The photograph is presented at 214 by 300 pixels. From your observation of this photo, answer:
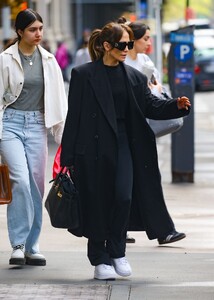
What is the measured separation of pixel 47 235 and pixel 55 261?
1.31 metres

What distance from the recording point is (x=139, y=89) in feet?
25.1

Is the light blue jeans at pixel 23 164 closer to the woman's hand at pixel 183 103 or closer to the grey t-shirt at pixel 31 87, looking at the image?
the grey t-shirt at pixel 31 87

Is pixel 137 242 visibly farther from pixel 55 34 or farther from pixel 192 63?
pixel 55 34

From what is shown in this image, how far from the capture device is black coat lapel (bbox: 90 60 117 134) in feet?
24.5

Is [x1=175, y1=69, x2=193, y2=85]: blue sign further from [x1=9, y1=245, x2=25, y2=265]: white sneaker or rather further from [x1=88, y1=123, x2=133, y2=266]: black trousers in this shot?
[x1=88, y1=123, x2=133, y2=266]: black trousers

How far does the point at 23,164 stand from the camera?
26.3 ft

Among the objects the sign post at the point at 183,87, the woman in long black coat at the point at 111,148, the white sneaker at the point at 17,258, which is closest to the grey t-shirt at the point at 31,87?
the woman in long black coat at the point at 111,148

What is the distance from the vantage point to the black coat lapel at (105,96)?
7.48 metres

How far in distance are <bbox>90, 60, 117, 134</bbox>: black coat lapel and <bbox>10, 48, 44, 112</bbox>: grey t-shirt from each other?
722 mm

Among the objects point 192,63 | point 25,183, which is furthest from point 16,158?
point 192,63

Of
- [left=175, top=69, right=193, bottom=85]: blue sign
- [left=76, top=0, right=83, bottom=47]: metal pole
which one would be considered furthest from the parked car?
[left=76, top=0, right=83, bottom=47]: metal pole

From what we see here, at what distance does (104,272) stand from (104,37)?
1.58 metres

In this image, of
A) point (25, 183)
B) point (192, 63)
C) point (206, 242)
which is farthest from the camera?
point (192, 63)

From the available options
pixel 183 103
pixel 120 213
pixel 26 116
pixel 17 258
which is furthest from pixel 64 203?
pixel 183 103
